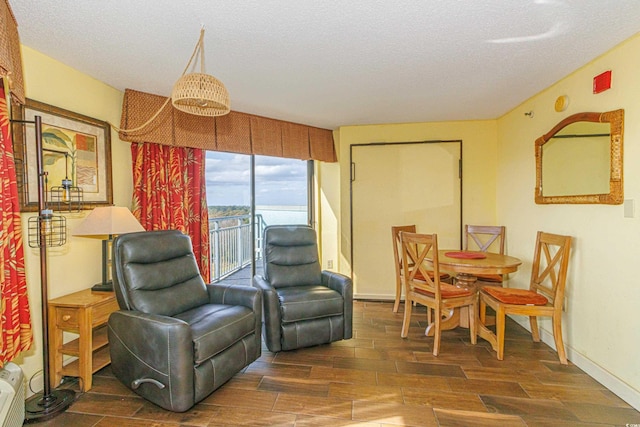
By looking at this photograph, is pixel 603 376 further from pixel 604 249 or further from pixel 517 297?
pixel 604 249

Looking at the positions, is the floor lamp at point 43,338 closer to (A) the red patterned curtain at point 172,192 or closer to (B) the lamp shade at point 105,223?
(B) the lamp shade at point 105,223

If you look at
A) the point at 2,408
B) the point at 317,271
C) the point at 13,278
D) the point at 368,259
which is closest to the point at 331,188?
the point at 368,259

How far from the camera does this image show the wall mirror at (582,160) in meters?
2.24

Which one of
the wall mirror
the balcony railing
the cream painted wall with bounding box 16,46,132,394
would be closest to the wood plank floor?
the cream painted wall with bounding box 16,46,132,394

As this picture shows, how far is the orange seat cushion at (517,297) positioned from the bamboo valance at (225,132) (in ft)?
8.56

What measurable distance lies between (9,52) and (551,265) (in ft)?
12.1

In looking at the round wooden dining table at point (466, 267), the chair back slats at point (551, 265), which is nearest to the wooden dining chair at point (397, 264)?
the round wooden dining table at point (466, 267)

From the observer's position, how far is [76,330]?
225 cm

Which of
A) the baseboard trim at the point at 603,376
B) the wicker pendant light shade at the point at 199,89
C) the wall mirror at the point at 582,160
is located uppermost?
the wicker pendant light shade at the point at 199,89

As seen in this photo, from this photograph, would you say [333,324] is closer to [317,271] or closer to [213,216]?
[317,271]

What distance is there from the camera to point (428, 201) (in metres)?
4.25

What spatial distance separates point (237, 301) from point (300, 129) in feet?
8.07

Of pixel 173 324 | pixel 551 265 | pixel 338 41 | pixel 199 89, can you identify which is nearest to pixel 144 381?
pixel 173 324

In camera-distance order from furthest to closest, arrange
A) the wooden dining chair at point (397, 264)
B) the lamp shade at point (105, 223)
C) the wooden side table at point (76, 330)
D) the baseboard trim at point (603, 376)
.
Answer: the wooden dining chair at point (397, 264)
the lamp shade at point (105, 223)
the wooden side table at point (76, 330)
the baseboard trim at point (603, 376)
